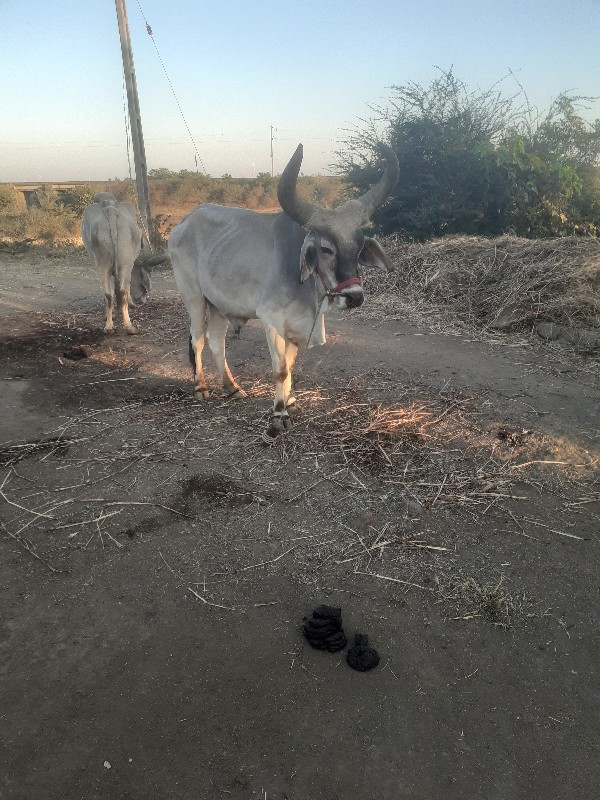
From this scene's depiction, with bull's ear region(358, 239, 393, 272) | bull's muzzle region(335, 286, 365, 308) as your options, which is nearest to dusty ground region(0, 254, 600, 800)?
bull's muzzle region(335, 286, 365, 308)

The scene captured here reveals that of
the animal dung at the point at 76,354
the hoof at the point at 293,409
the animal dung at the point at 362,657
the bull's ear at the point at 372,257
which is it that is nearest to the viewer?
the animal dung at the point at 362,657

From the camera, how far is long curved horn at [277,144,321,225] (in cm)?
385

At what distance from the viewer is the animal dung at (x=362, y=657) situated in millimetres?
2612

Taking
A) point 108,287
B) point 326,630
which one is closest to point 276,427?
point 326,630

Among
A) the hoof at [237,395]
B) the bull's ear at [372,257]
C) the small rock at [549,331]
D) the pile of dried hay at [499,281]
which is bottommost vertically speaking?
the hoof at [237,395]

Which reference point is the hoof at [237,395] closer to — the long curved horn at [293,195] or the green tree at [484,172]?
the long curved horn at [293,195]

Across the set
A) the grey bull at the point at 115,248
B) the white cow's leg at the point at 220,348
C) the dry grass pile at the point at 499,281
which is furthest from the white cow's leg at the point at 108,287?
the dry grass pile at the point at 499,281

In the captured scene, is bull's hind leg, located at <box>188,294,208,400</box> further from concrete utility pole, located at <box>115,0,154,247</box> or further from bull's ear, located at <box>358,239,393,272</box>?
concrete utility pole, located at <box>115,0,154,247</box>

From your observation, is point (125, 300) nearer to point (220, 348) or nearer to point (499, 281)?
point (220, 348)

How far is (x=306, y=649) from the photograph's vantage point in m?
2.74

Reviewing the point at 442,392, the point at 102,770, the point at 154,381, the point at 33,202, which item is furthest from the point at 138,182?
the point at 33,202

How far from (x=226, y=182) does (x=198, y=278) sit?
41717 mm

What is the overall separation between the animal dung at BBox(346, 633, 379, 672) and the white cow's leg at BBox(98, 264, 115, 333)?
23.1 ft

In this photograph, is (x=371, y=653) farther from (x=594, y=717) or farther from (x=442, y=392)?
(x=442, y=392)
